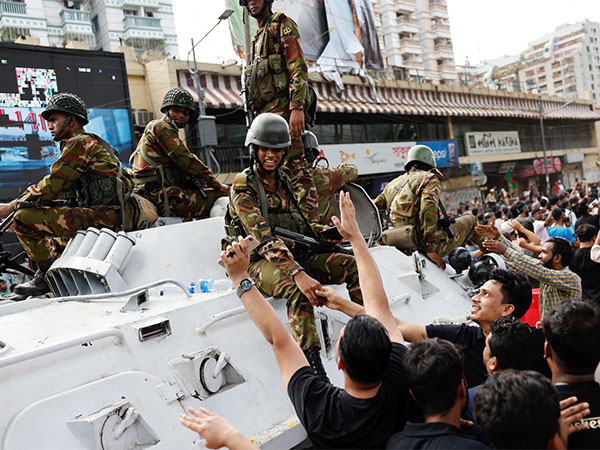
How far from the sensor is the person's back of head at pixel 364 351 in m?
2.04

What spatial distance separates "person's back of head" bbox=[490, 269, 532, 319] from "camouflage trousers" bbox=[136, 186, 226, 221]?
293 centimetres

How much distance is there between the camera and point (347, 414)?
209 centimetres

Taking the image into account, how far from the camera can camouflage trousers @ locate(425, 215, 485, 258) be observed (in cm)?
593

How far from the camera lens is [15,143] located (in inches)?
520

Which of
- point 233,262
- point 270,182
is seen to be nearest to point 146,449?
point 233,262

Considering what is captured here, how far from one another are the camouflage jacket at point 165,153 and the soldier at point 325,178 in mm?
911

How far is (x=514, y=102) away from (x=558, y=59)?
6348 cm

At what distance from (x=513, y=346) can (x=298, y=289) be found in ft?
4.19

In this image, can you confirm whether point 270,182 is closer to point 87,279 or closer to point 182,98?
point 87,279

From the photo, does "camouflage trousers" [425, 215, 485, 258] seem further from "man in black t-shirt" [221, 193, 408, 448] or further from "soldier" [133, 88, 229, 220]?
"man in black t-shirt" [221, 193, 408, 448]

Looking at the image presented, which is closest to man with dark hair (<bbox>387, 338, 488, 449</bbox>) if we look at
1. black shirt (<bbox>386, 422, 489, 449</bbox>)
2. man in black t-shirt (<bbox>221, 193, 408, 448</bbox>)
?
black shirt (<bbox>386, 422, 489, 449</bbox>)

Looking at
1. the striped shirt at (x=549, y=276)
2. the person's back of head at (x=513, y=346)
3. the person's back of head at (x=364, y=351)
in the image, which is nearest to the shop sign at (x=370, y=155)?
the striped shirt at (x=549, y=276)

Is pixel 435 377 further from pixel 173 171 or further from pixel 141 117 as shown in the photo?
pixel 141 117

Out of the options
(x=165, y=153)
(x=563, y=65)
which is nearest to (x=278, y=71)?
(x=165, y=153)
